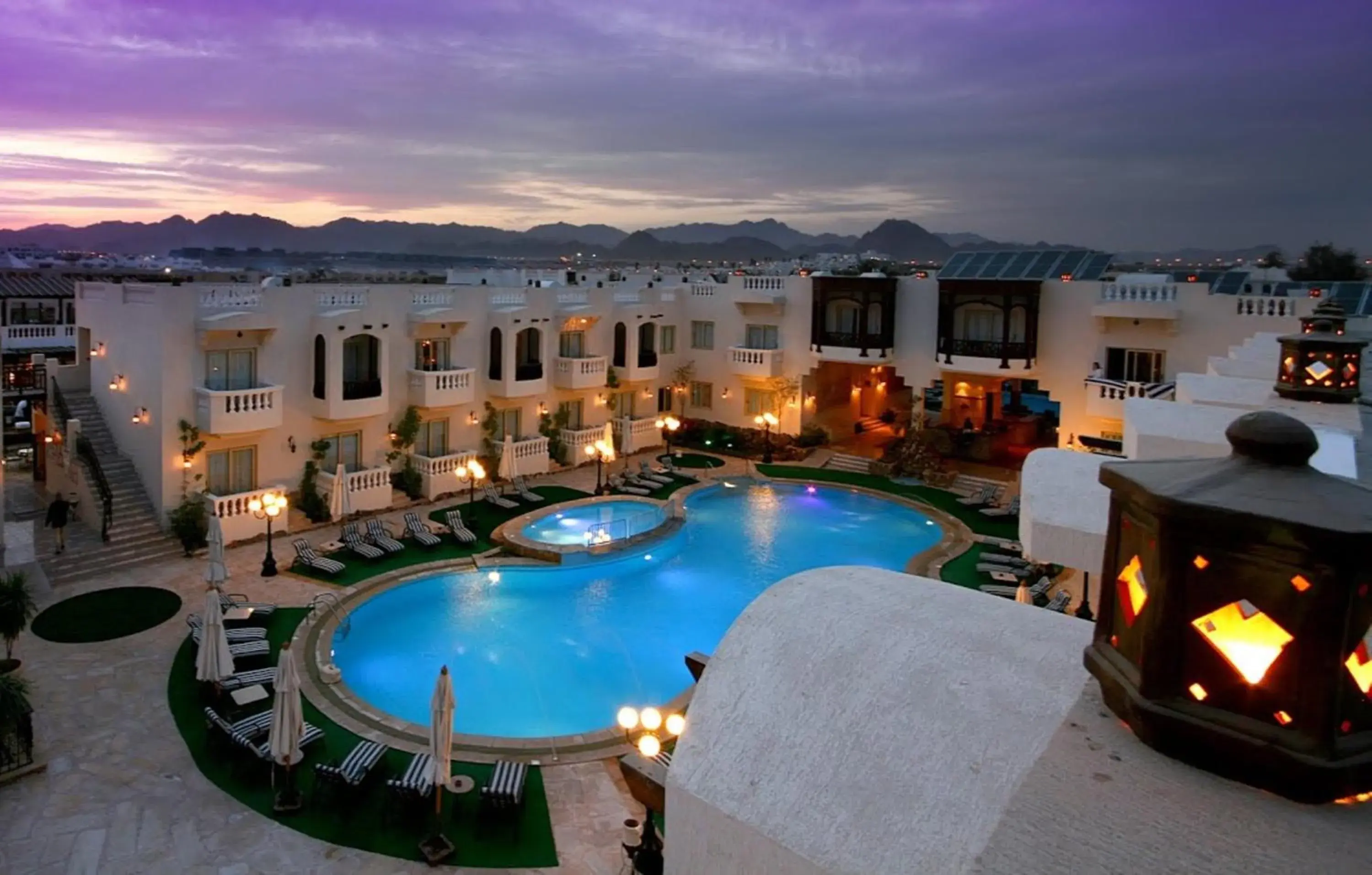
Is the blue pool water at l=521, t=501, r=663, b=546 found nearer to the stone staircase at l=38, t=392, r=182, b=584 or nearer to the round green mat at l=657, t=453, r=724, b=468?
the round green mat at l=657, t=453, r=724, b=468

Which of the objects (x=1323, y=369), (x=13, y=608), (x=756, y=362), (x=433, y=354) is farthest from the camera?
(x=756, y=362)

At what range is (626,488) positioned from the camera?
91.1 ft

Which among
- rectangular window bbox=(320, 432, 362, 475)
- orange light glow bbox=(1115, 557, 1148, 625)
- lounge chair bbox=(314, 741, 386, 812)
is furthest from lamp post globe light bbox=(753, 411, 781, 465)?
orange light glow bbox=(1115, 557, 1148, 625)

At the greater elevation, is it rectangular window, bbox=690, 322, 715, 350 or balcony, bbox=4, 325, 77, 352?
rectangular window, bbox=690, 322, 715, 350

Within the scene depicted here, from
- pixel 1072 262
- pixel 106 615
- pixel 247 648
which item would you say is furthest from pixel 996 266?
pixel 106 615

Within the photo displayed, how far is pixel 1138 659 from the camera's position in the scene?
259cm

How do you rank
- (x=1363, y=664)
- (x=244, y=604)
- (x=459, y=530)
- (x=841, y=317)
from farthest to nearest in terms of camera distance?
(x=841, y=317) → (x=459, y=530) → (x=244, y=604) → (x=1363, y=664)

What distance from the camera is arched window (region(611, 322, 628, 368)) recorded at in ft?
109

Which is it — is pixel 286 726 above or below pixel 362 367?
below

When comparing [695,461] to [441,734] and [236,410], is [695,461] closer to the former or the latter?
[236,410]

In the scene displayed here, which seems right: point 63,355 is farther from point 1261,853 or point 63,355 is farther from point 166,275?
point 1261,853

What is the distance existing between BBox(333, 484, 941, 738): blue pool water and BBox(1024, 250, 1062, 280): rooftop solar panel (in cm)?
984

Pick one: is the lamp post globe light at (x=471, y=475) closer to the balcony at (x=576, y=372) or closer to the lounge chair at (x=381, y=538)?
the lounge chair at (x=381, y=538)

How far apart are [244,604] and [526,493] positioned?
1004 cm
